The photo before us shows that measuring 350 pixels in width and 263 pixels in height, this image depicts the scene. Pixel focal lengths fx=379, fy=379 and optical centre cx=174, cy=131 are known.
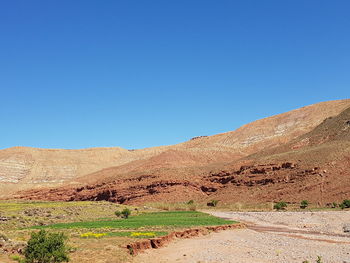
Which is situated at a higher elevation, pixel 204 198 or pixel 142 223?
pixel 204 198

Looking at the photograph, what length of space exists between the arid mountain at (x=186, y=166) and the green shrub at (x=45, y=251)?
51.5 m

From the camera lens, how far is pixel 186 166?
323 ft

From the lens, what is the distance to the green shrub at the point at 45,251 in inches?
572

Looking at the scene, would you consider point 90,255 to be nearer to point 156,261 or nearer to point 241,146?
point 156,261

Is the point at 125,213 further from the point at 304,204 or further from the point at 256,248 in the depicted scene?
the point at 304,204

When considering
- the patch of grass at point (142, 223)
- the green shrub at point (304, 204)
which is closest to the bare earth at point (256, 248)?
the patch of grass at point (142, 223)

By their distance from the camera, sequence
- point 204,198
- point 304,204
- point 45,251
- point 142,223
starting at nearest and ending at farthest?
point 45,251 < point 142,223 < point 304,204 < point 204,198

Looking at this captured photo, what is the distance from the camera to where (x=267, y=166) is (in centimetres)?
7131

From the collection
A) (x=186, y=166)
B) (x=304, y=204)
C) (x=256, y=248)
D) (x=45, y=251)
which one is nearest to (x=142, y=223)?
(x=256, y=248)

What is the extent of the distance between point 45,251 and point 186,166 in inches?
3320

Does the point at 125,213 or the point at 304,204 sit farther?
the point at 304,204

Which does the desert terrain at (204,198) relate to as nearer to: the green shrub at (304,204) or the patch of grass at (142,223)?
the patch of grass at (142,223)

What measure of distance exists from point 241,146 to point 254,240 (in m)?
105

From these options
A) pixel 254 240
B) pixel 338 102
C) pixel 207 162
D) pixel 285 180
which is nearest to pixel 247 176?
pixel 285 180
